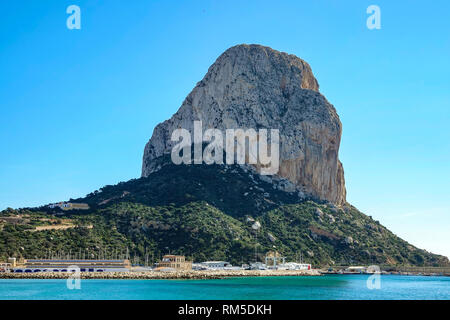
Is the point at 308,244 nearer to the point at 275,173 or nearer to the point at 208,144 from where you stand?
the point at 275,173

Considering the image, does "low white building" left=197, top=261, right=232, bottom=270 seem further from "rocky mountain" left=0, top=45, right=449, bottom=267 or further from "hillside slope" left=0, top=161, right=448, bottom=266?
"hillside slope" left=0, top=161, right=448, bottom=266

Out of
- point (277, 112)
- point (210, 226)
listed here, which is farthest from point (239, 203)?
point (277, 112)

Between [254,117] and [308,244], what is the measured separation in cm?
3723

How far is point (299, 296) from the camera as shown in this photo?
58312 millimetres

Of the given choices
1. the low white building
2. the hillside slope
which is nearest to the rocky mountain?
the hillside slope

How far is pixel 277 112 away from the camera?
473ft

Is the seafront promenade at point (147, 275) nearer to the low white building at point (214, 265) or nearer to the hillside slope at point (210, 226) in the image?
the low white building at point (214, 265)

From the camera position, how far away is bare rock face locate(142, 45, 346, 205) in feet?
459

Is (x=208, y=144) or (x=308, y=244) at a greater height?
(x=208, y=144)

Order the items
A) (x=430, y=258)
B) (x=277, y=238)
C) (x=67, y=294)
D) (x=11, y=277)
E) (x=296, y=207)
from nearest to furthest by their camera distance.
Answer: (x=67, y=294)
(x=11, y=277)
(x=277, y=238)
(x=296, y=207)
(x=430, y=258)

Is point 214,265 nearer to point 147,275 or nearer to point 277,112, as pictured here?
point 147,275

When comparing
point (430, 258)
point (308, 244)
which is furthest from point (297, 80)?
point (430, 258)

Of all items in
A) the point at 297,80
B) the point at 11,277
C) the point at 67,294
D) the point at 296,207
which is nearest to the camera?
the point at 67,294

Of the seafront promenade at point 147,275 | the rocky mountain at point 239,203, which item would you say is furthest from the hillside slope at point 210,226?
the seafront promenade at point 147,275
